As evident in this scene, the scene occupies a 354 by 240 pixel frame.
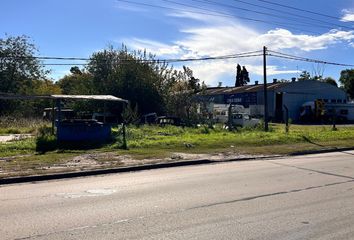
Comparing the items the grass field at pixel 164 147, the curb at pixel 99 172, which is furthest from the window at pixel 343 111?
the curb at pixel 99 172

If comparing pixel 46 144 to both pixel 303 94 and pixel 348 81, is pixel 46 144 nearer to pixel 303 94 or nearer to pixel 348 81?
pixel 303 94

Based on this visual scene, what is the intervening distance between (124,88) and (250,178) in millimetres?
31555

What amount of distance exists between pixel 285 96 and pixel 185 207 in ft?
201

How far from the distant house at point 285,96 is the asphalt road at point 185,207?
50.4 m

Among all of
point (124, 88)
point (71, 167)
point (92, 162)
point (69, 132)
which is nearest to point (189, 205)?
point (71, 167)

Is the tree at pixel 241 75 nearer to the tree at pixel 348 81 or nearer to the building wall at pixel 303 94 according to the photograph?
the tree at pixel 348 81

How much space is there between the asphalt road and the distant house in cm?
5037

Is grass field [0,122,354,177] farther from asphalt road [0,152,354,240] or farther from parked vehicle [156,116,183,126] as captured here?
parked vehicle [156,116,183,126]

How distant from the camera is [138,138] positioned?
23.4 meters

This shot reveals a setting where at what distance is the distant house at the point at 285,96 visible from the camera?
220 feet

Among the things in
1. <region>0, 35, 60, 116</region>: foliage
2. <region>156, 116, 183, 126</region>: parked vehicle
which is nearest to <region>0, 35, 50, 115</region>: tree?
<region>0, 35, 60, 116</region>: foliage

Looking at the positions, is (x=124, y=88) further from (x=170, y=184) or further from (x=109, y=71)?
(x=170, y=184)

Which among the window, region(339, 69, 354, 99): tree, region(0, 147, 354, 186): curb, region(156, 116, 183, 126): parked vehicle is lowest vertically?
region(0, 147, 354, 186): curb

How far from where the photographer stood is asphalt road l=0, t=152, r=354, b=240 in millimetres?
6457
